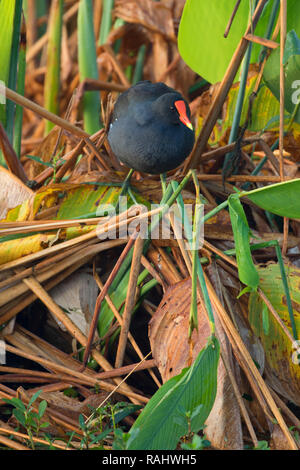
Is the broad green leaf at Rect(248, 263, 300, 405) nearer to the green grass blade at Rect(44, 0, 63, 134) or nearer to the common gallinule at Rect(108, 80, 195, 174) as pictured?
the common gallinule at Rect(108, 80, 195, 174)

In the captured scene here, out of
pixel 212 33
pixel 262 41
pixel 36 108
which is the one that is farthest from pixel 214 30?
pixel 36 108

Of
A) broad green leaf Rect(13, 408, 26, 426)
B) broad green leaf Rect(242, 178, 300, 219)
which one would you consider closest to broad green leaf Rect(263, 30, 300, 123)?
broad green leaf Rect(242, 178, 300, 219)

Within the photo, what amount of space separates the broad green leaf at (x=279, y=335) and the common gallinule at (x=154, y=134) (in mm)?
321

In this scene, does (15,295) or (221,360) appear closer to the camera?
(221,360)

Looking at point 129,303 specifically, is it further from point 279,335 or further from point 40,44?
point 40,44

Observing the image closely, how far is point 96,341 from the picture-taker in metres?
0.95

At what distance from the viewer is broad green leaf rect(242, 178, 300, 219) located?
0.73 meters

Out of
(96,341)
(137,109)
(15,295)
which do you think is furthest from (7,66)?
(96,341)

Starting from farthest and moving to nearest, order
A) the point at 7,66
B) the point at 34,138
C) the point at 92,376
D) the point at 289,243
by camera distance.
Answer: the point at 34,138 < the point at 7,66 < the point at 289,243 < the point at 92,376

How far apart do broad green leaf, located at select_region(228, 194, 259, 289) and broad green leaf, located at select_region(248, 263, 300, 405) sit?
0.12m

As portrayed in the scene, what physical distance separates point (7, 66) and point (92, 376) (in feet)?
2.30

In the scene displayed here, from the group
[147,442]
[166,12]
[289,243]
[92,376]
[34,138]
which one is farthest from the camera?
[34,138]

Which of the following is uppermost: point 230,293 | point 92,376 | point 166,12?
point 166,12

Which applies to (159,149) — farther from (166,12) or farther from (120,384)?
(166,12)
